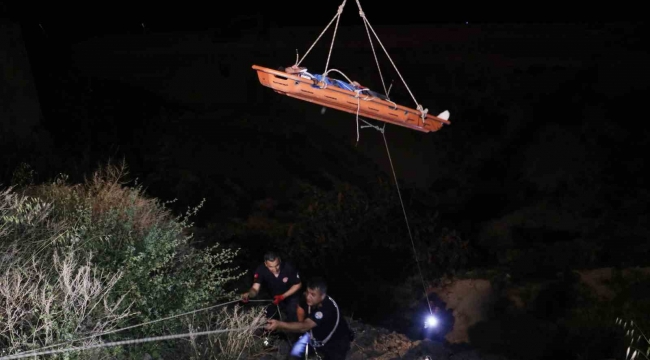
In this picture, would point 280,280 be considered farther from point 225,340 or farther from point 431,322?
point 431,322

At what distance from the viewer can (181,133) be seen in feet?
51.9

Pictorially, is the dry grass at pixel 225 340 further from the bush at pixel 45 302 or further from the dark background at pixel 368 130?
the dark background at pixel 368 130

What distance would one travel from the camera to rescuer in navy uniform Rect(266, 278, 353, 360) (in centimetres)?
578

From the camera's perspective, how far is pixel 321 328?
5.87 meters

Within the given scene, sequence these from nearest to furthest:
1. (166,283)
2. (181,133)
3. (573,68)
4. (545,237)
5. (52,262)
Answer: (52,262)
(166,283)
(545,237)
(573,68)
(181,133)

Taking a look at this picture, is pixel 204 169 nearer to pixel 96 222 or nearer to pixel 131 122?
pixel 131 122

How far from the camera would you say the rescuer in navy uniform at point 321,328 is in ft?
19.0

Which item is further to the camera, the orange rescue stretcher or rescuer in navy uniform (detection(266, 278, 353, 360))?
rescuer in navy uniform (detection(266, 278, 353, 360))

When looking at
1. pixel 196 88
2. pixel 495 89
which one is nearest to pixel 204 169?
pixel 196 88

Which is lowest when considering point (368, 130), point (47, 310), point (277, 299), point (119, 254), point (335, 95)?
point (277, 299)

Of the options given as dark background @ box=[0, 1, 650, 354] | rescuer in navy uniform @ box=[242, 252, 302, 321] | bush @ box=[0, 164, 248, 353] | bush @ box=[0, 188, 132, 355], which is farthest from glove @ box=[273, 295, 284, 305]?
dark background @ box=[0, 1, 650, 354]

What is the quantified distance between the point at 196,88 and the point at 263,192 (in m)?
3.51

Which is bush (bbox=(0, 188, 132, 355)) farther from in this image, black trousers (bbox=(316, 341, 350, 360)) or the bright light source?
the bright light source

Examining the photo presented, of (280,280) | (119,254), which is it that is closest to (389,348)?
(280,280)
